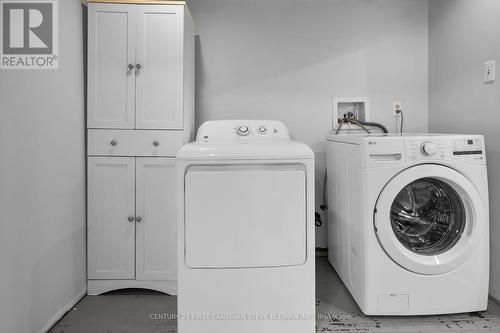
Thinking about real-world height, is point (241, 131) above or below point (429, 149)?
above

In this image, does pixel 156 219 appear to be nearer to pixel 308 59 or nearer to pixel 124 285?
pixel 124 285

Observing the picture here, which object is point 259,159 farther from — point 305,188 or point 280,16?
point 280,16

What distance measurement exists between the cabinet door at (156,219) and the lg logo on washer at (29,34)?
2.46ft

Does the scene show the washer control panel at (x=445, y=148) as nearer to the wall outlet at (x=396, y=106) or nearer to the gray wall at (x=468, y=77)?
the gray wall at (x=468, y=77)

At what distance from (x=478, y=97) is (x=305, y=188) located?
138 cm

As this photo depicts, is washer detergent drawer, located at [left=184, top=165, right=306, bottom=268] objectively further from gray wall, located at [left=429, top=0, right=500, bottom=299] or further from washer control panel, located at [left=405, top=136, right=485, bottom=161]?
gray wall, located at [left=429, top=0, right=500, bottom=299]

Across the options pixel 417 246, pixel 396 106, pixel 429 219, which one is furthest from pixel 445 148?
pixel 396 106

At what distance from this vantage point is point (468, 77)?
2.21 meters

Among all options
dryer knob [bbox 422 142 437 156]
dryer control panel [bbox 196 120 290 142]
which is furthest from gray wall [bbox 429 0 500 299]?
dryer control panel [bbox 196 120 290 142]

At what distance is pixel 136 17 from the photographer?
2.08 m

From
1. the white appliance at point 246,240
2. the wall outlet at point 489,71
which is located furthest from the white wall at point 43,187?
the wall outlet at point 489,71

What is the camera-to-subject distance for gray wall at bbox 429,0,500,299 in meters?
1.99

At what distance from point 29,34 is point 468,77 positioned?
103 inches

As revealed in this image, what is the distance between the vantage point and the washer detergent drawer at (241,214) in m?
1.60
